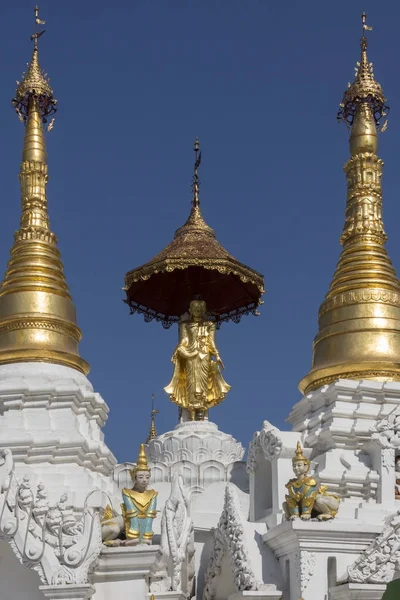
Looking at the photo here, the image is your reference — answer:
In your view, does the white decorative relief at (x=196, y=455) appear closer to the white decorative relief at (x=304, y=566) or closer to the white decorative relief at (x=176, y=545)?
the white decorative relief at (x=176, y=545)

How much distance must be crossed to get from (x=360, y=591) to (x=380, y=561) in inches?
18.6

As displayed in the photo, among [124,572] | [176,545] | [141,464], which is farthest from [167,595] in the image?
[141,464]

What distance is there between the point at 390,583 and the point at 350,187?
8424mm

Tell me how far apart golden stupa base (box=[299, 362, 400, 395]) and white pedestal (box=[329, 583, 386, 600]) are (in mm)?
5194

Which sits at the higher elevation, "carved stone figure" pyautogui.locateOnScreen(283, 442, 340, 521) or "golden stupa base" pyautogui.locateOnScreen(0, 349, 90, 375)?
"golden stupa base" pyautogui.locateOnScreen(0, 349, 90, 375)

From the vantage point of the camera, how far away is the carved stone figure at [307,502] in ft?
61.9

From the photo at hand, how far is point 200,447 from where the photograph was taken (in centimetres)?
2450

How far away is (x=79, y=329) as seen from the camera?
988 inches

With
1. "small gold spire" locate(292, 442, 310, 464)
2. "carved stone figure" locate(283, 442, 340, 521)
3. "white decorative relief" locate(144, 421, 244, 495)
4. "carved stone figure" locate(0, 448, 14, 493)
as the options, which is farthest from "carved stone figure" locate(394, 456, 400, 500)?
"carved stone figure" locate(0, 448, 14, 493)

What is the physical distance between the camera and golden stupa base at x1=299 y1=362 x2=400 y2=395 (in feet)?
75.7

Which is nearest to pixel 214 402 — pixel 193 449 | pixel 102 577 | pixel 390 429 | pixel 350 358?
pixel 193 449

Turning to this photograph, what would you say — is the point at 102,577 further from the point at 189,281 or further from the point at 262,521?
the point at 189,281

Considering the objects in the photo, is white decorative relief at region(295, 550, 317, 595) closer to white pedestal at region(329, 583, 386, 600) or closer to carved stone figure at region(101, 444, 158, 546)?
white pedestal at region(329, 583, 386, 600)

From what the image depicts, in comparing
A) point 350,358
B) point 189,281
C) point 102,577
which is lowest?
point 102,577
